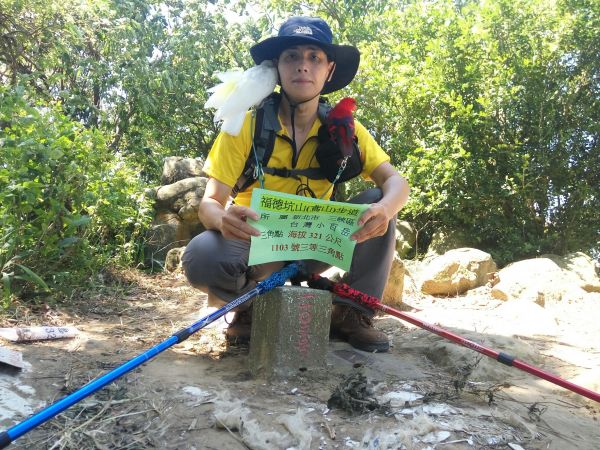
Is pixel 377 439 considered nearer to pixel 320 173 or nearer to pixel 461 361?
pixel 461 361

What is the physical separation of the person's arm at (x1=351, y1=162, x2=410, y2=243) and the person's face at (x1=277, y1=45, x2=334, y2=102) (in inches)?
22.3

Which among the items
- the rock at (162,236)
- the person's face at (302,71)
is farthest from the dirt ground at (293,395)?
the rock at (162,236)

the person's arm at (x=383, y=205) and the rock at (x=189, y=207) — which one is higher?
the person's arm at (x=383, y=205)

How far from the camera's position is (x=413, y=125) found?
6.49 metres

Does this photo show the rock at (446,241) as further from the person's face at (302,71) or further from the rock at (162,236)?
the person's face at (302,71)

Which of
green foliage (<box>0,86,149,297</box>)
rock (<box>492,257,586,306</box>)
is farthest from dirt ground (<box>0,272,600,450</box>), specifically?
rock (<box>492,257,586,306</box>)

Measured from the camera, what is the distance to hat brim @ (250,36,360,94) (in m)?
2.52

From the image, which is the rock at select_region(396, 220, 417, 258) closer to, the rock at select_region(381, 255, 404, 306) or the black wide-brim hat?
the rock at select_region(381, 255, 404, 306)

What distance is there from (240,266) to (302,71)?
3.33 feet

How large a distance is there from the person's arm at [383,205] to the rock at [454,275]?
2.27 meters

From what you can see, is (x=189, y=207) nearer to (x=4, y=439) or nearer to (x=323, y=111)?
(x=323, y=111)

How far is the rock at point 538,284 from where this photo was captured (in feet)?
14.3

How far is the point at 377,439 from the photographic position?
1.62m

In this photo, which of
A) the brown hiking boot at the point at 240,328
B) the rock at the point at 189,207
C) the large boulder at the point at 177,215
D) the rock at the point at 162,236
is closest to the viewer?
the brown hiking boot at the point at 240,328
